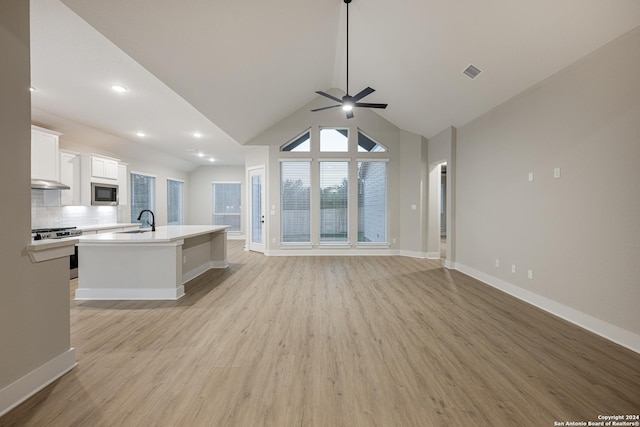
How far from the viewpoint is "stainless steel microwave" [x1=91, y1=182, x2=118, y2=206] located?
5.47m

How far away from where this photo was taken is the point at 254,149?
7133 mm

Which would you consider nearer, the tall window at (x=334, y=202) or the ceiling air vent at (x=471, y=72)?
the ceiling air vent at (x=471, y=72)

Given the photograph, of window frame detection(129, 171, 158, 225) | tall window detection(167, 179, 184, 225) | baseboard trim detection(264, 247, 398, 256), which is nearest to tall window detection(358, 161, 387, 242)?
baseboard trim detection(264, 247, 398, 256)

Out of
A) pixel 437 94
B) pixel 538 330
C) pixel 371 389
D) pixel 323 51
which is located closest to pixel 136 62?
pixel 323 51

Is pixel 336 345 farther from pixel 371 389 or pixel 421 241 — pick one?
pixel 421 241

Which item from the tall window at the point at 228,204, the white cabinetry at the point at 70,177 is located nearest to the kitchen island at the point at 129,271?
the white cabinetry at the point at 70,177

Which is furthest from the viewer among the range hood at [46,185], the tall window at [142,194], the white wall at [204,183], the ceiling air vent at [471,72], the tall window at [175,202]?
the white wall at [204,183]

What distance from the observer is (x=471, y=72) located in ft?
12.3

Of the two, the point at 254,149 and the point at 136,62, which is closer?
the point at 136,62

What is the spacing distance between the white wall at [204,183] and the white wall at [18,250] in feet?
27.0

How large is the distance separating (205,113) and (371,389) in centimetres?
468

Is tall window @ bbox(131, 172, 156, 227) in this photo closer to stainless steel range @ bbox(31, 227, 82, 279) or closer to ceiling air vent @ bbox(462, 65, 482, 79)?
stainless steel range @ bbox(31, 227, 82, 279)

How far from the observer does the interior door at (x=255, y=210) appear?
23.7ft

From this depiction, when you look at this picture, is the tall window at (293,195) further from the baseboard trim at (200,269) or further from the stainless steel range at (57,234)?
the stainless steel range at (57,234)
